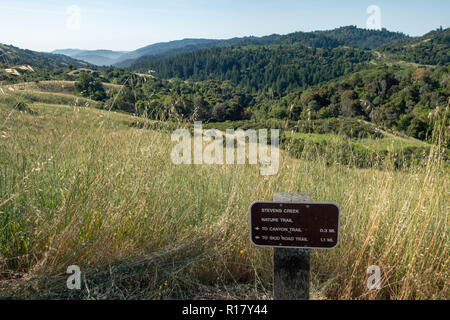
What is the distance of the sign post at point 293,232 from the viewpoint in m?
1.59

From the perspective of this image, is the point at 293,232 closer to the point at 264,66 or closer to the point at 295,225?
the point at 295,225

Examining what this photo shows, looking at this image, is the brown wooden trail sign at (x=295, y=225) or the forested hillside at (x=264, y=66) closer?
the brown wooden trail sign at (x=295, y=225)

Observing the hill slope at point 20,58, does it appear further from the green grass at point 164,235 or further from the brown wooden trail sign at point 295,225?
the brown wooden trail sign at point 295,225

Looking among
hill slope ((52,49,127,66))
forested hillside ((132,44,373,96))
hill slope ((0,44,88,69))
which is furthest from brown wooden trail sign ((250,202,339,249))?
forested hillside ((132,44,373,96))

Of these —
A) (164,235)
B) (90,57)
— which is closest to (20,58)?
(164,235)

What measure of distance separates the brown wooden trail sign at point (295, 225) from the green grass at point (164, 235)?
577mm

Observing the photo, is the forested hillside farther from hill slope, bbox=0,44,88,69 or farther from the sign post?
the sign post

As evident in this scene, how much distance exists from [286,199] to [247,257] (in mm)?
1027

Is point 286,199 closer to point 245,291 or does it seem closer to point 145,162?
point 245,291

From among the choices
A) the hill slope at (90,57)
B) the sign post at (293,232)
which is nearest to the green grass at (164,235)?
the sign post at (293,232)

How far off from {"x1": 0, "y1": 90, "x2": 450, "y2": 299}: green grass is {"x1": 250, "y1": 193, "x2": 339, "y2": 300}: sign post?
0.44 meters

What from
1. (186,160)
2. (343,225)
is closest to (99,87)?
(186,160)

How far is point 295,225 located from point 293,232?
0.04 meters
